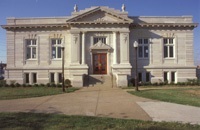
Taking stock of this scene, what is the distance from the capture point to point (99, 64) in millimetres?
27422

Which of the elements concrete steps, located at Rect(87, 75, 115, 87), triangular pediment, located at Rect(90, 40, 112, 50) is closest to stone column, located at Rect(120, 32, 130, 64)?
triangular pediment, located at Rect(90, 40, 112, 50)

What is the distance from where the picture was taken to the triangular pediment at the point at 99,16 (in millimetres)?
26359

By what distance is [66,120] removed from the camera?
7.51 m

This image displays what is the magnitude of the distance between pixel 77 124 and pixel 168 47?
2374 centimetres

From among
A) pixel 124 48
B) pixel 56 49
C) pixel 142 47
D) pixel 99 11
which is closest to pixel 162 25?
pixel 142 47

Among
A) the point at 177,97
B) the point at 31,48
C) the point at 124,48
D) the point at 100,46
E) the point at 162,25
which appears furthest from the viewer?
the point at 31,48

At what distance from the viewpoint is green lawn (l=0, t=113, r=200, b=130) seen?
6.62 meters

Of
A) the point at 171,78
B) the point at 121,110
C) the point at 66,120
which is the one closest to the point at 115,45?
the point at 171,78

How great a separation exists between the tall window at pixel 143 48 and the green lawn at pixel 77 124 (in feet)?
70.2

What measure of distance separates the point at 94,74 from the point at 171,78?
31.9ft

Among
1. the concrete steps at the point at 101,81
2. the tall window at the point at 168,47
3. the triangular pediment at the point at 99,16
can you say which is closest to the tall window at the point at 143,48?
the tall window at the point at 168,47

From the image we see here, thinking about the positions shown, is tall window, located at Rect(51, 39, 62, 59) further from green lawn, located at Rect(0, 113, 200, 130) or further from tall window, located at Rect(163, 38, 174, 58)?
green lawn, located at Rect(0, 113, 200, 130)

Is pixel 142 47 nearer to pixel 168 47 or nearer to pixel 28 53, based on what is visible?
pixel 168 47

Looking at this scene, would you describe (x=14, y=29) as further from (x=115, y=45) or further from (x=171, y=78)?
(x=171, y=78)
